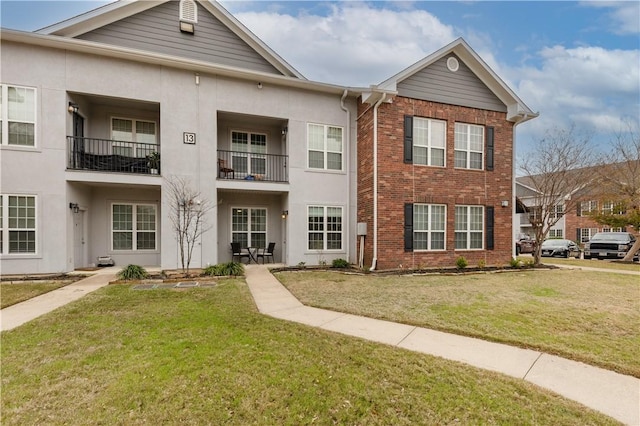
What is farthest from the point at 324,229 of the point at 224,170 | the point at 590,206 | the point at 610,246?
the point at 590,206

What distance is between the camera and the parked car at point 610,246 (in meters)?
19.1

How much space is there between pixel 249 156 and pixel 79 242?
6808mm

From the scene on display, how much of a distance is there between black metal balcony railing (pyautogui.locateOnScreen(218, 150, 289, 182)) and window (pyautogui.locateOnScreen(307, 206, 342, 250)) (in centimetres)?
189

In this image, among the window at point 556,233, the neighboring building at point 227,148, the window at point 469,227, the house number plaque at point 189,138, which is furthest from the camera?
the window at point 556,233

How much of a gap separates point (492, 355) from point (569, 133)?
1643cm

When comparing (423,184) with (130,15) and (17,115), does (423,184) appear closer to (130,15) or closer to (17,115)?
(130,15)

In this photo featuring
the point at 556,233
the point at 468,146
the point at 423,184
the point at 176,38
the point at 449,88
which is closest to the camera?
the point at 176,38

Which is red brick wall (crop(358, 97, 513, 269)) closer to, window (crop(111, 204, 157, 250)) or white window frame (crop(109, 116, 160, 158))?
white window frame (crop(109, 116, 160, 158))

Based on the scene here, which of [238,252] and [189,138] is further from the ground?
[189,138]

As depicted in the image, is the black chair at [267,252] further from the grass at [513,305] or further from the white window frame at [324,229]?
the grass at [513,305]

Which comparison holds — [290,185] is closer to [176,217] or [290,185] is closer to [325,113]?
[325,113]

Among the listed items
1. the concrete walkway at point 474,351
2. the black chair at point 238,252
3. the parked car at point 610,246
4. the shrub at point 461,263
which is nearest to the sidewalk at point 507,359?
the concrete walkway at point 474,351

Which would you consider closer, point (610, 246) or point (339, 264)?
point (339, 264)

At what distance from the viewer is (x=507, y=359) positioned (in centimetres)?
396
